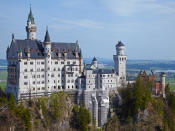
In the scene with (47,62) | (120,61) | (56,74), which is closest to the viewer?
(47,62)

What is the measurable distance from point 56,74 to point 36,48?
31.4ft

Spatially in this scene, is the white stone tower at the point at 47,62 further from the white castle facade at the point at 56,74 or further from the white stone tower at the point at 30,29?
the white stone tower at the point at 30,29

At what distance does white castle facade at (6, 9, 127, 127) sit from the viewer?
8000cm

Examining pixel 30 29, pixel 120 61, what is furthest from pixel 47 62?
pixel 120 61

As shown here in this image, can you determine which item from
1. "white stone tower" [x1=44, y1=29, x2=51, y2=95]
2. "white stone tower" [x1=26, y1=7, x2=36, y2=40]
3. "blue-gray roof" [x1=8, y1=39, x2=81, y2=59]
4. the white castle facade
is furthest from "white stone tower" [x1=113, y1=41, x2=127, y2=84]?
"white stone tower" [x1=26, y1=7, x2=36, y2=40]

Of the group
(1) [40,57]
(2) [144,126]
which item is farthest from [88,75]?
(2) [144,126]

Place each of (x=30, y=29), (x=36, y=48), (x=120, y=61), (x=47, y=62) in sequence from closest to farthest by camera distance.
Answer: (x=47, y=62), (x=36, y=48), (x=30, y=29), (x=120, y=61)

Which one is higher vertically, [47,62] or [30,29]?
[30,29]

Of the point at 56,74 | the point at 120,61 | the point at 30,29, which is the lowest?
the point at 56,74

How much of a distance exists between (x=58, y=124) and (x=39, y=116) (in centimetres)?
583

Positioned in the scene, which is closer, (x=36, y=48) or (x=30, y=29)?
(x=36, y=48)

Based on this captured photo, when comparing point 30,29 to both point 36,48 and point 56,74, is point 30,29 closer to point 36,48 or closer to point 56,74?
point 36,48

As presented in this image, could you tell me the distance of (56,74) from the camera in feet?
281

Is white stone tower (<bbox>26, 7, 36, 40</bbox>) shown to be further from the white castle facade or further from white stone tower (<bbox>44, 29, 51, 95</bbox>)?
white stone tower (<bbox>44, 29, 51, 95</bbox>)
